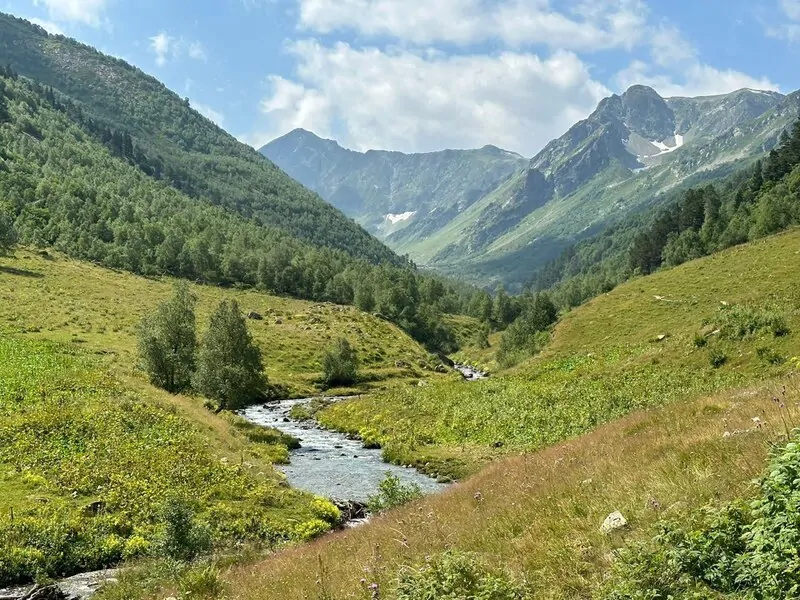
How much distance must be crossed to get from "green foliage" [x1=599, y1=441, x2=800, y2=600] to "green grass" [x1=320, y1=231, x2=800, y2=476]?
2501 centimetres

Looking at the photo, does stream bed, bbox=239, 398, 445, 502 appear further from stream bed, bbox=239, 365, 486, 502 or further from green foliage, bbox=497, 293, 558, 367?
green foliage, bbox=497, 293, 558, 367

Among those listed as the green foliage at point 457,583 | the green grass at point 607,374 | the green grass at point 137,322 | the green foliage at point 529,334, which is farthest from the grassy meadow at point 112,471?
the green foliage at point 529,334

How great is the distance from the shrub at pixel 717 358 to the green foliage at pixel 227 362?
41.6 metres

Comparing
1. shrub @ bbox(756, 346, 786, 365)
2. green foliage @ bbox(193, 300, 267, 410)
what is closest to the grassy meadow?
green foliage @ bbox(193, 300, 267, 410)

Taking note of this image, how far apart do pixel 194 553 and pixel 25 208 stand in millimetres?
187759

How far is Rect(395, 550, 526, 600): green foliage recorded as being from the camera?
7.36 metres

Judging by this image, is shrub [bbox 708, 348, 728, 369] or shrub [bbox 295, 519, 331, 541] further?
shrub [bbox 708, 348, 728, 369]

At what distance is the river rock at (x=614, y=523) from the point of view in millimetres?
8711

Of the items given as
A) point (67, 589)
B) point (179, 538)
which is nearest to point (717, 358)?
point (179, 538)

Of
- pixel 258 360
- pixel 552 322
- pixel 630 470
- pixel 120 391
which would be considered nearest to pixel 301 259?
pixel 552 322

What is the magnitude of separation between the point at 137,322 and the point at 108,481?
72.5 metres

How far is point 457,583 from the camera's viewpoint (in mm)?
7727

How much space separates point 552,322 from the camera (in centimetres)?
9294

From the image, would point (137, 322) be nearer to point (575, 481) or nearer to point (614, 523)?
point (575, 481)
